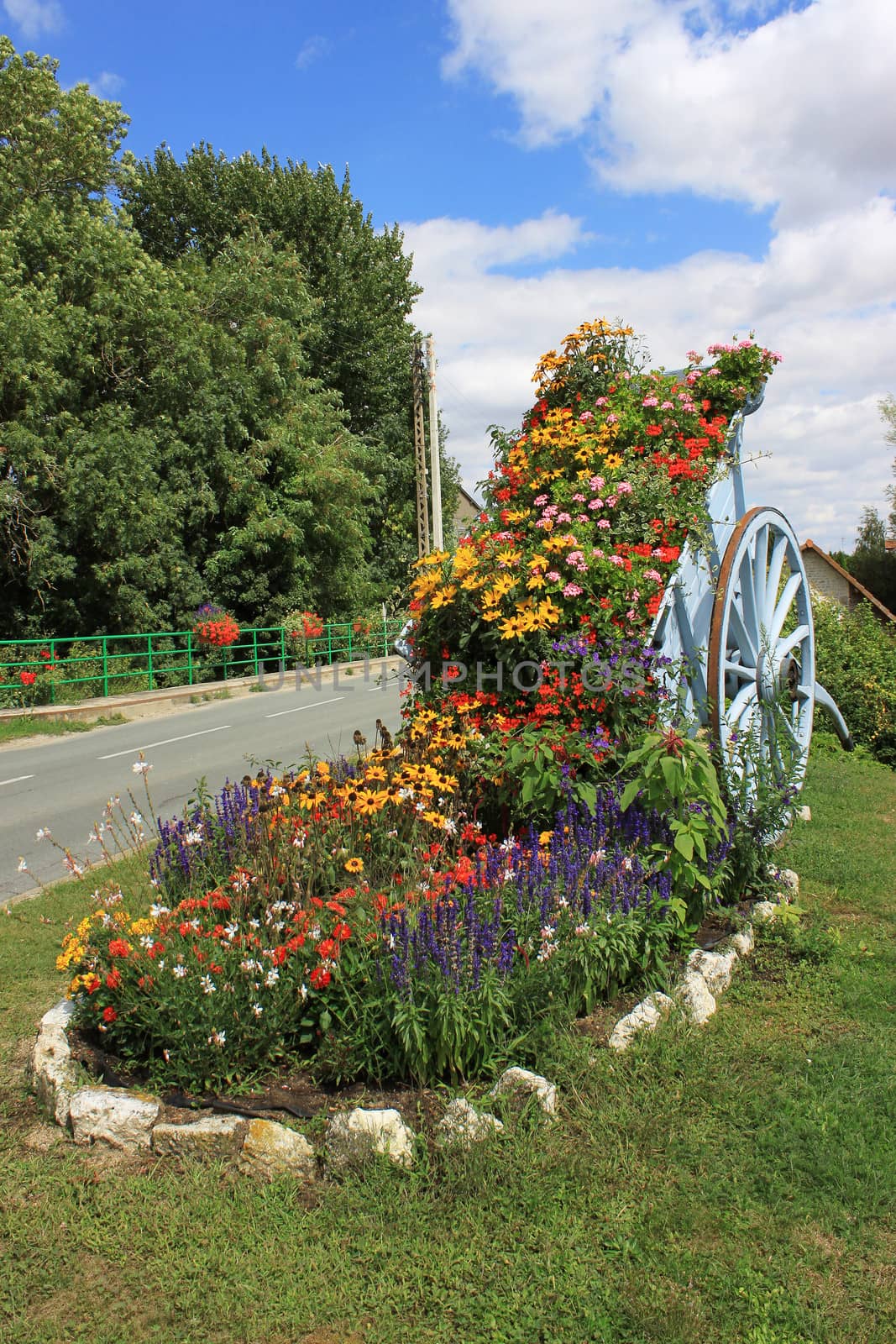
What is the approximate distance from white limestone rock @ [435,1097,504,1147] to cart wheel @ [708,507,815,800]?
7.21 feet

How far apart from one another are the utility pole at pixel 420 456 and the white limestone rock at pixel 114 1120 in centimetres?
2354

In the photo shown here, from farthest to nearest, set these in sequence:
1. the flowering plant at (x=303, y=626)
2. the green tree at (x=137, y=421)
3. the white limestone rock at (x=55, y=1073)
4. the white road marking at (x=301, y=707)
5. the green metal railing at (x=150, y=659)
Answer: the flowering plant at (x=303, y=626)
the green tree at (x=137, y=421)
the green metal railing at (x=150, y=659)
the white road marking at (x=301, y=707)
the white limestone rock at (x=55, y=1073)

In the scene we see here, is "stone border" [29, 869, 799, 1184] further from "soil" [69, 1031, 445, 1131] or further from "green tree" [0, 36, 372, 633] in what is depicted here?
"green tree" [0, 36, 372, 633]

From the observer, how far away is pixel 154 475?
1842 cm

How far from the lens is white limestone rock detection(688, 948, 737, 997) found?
11.9 feet

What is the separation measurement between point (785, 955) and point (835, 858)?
165 cm

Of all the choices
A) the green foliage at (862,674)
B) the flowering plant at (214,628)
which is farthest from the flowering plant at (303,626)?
the green foliage at (862,674)

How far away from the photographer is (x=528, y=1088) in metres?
2.83

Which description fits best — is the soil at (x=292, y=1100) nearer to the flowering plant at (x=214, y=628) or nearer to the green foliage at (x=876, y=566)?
the flowering plant at (x=214, y=628)

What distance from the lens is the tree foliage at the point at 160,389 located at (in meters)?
16.8

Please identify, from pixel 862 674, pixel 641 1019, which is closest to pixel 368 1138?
pixel 641 1019

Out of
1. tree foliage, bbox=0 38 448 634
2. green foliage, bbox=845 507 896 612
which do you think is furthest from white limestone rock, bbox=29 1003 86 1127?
green foliage, bbox=845 507 896 612

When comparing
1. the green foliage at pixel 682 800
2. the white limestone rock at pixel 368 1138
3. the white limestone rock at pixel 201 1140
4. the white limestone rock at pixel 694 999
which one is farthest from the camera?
the green foliage at pixel 682 800

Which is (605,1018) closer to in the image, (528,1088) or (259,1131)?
(528,1088)
